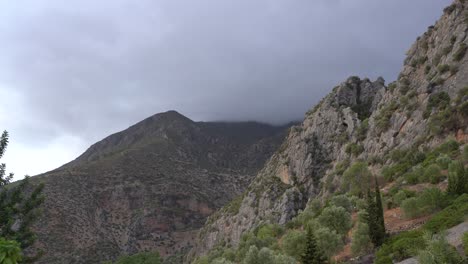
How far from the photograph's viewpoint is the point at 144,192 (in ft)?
447

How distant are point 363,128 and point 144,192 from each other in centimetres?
8465

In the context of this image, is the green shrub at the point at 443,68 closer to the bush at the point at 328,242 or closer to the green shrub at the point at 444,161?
the green shrub at the point at 444,161

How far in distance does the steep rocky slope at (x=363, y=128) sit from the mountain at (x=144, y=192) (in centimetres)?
2616

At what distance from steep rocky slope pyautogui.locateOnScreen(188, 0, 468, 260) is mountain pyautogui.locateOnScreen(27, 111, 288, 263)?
26.2 metres

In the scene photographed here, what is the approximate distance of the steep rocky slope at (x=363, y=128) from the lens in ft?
177

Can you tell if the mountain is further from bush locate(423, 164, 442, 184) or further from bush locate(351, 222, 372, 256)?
bush locate(423, 164, 442, 184)

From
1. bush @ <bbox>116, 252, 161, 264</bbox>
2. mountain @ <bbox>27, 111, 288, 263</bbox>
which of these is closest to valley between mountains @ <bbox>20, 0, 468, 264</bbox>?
mountain @ <bbox>27, 111, 288, 263</bbox>

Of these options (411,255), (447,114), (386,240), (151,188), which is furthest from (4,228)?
(151,188)

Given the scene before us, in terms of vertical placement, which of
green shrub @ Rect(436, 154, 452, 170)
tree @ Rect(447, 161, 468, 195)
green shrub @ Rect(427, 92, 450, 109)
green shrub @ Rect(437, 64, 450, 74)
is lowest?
tree @ Rect(447, 161, 468, 195)

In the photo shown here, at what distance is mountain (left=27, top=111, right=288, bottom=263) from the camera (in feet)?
329

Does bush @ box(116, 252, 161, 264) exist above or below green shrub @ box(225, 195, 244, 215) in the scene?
below

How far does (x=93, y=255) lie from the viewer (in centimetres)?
9644

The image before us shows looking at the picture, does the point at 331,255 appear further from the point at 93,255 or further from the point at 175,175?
the point at 175,175

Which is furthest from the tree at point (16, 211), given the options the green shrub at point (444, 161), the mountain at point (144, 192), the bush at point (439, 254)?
the mountain at point (144, 192)
